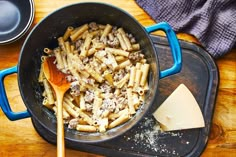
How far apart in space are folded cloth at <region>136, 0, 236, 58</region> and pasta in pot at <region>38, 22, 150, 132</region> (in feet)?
0.45

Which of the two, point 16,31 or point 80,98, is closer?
point 80,98

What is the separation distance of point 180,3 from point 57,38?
13.2 inches

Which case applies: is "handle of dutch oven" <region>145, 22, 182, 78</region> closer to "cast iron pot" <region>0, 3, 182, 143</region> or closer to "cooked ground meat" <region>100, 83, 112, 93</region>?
"cast iron pot" <region>0, 3, 182, 143</region>

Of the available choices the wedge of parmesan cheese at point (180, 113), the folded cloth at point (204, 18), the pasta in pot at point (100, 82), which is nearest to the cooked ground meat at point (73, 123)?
the pasta in pot at point (100, 82)

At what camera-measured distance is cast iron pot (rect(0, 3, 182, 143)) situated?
1137mm

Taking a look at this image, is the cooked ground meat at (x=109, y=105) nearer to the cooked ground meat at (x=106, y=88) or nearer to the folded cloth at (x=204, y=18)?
the cooked ground meat at (x=106, y=88)

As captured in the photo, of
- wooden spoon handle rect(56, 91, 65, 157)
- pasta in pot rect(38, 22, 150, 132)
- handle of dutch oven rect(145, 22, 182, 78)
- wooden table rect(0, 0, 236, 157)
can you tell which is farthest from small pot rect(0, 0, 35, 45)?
handle of dutch oven rect(145, 22, 182, 78)

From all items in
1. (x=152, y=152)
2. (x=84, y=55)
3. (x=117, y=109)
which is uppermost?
(x=84, y=55)

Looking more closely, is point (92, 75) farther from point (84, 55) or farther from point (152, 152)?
point (152, 152)

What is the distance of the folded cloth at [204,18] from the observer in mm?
1270

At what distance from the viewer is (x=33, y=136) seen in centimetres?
126

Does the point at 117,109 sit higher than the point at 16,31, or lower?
A: lower

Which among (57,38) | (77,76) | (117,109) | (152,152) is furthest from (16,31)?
(152,152)

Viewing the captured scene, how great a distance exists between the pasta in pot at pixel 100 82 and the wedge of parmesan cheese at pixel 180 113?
8 cm
